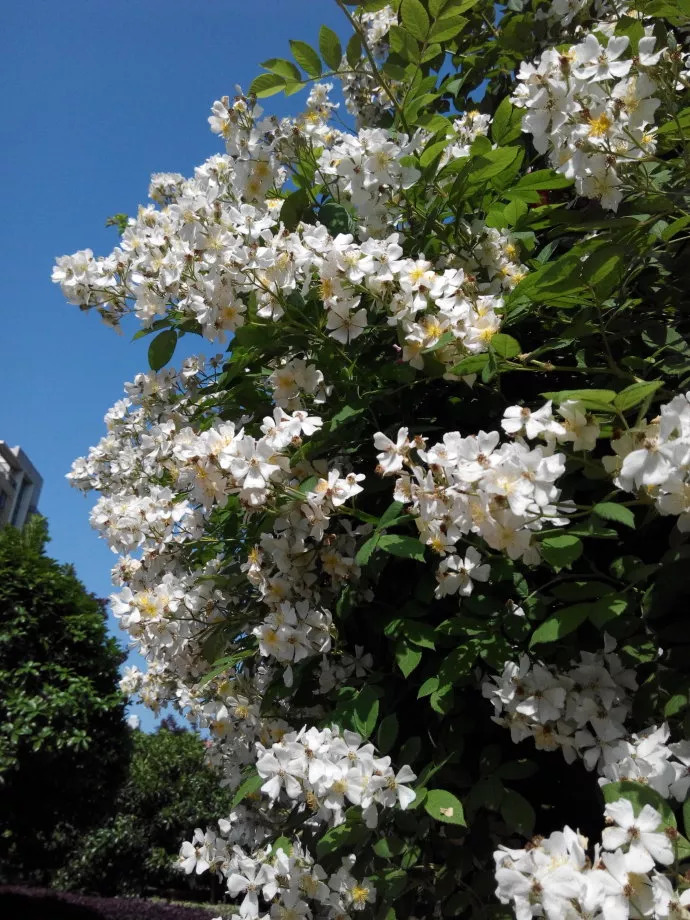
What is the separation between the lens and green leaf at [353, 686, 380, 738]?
55.5 inches

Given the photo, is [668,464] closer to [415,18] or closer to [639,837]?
[639,837]

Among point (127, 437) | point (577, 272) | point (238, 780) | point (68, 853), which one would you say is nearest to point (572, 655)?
point (577, 272)

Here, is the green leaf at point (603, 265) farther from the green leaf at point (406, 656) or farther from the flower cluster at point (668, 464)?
the green leaf at point (406, 656)

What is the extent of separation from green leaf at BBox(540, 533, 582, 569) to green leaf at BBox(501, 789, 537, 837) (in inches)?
17.8

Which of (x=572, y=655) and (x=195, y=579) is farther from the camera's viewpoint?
(x=195, y=579)

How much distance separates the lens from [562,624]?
3.92ft

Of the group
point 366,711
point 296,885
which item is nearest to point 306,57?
point 366,711

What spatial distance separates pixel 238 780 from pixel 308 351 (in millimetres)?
1376

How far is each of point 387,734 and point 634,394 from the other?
77 centimetres

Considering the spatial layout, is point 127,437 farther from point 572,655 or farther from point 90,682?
point 90,682

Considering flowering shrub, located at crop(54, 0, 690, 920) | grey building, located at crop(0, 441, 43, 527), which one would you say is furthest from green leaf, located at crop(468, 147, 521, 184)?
grey building, located at crop(0, 441, 43, 527)

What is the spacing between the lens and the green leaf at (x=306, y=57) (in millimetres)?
1719

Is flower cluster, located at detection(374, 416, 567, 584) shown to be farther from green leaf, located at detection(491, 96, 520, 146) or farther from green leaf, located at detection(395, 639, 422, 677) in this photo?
green leaf, located at detection(491, 96, 520, 146)

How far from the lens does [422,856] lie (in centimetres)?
144
